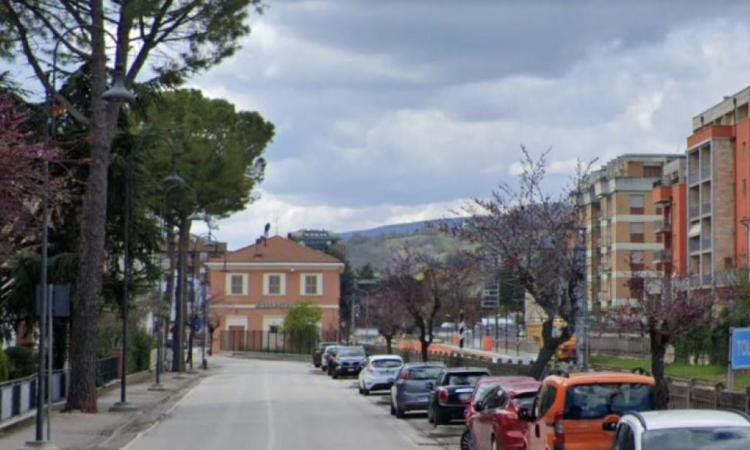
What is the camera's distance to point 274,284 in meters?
121

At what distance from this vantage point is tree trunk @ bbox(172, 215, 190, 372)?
67875 millimetres

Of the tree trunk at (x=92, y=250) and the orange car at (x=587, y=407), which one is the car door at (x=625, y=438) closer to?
the orange car at (x=587, y=407)

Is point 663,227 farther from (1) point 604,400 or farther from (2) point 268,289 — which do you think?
(1) point 604,400

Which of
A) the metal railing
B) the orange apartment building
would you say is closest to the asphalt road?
the metal railing

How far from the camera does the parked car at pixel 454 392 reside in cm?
3077

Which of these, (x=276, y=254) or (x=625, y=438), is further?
(x=276, y=254)

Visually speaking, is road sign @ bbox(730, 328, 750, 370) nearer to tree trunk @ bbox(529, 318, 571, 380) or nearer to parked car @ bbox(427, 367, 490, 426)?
parked car @ bbox(427, 367, 490, 426)

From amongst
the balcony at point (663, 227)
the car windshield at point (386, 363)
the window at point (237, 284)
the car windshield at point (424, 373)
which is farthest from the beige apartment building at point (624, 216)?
the car windshield at point (424, 373)

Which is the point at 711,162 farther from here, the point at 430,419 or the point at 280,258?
the point at 430,419

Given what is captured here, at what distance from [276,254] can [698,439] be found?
11057cm

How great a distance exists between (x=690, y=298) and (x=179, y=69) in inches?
662

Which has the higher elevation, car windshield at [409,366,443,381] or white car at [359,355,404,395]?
car windshield at [409,366,443,381]

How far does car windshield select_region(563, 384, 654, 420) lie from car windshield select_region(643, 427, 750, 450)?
480 centimetres

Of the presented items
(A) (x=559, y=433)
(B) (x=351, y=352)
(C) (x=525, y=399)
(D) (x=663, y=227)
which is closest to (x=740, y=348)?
(C) (x=525, y=399)
